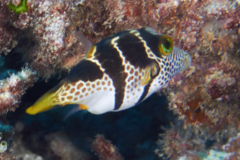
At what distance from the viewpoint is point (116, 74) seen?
200cm

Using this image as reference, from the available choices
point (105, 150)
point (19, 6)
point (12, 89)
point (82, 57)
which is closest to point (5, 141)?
point (12, 89)

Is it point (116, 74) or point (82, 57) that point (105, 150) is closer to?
point (82, 57)

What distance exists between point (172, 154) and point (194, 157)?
408 millimetres

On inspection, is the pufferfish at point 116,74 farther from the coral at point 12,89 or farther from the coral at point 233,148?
the coral at point 233,148

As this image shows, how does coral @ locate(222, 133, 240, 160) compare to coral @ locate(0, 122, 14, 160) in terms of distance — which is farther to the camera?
coral @ locate(222, 133, 240, 160)

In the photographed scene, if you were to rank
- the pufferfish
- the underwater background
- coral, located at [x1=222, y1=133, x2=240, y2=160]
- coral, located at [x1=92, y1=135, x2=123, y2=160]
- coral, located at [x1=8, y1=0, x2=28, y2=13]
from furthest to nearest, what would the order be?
coral, located at [x1=92, y1=135, x2=123, y2=160] < coral, located at [x1=222, y1=133, x2=240, y2=160] < the underwater background < coral, located at [x1=8, y1=0, x2=28, y2=13] < the pufferfish

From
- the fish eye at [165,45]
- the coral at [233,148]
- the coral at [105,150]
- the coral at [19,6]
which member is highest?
the coral at [19,6]

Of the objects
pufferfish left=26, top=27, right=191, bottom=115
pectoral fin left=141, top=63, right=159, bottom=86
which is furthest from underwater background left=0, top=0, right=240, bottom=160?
pectoral fin left=141, top=63, right=159, bottom=86

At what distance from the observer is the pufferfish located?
1862 mm

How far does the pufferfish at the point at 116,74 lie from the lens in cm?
186

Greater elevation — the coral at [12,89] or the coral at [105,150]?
the coral at [12,89]

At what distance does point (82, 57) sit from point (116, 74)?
919mm

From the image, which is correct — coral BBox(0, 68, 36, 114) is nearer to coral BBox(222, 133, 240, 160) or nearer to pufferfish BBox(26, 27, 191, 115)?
pufferfish BBox(26, 27, 191, 115)

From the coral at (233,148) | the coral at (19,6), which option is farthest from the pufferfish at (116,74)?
the coral at (233,148)
